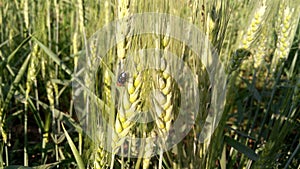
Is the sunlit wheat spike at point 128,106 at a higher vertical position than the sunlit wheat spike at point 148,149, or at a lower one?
higher

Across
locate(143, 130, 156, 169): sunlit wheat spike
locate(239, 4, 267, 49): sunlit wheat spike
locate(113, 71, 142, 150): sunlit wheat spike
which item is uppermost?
locate(239, 4, 267, 49): sunlit wheat spike

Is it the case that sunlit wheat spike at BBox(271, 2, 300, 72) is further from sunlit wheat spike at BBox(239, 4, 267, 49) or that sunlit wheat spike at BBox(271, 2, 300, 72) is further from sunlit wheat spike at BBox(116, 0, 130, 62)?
sunlit wheat spike at BBox(116, 0, 130, 62)

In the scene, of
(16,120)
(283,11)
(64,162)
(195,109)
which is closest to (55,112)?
(64,162)

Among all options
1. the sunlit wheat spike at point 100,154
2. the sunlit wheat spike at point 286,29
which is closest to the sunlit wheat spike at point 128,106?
the sunlit wheat spike at point 100,154

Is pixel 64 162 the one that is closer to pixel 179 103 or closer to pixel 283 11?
pixel 179 103

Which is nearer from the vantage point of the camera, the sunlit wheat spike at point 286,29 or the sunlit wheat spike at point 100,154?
the sunlit wheat spike at point 100,154

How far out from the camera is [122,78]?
0.62 metres

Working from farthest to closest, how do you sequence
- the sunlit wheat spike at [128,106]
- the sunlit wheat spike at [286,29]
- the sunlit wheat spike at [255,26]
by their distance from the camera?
the sunlit wheat spike at [286,29]
the sunlit wheat spike at [255,26]
the sunlit wheat spike at [128,106]

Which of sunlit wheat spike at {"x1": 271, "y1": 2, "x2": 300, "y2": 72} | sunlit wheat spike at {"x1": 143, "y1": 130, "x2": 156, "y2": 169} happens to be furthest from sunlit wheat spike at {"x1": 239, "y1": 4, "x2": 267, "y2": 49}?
sunlit wheat spike at {"x1": 143, "y1": 130, "x2": 156, "y2": 169}

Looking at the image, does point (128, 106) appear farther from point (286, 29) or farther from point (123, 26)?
point (286, 29)

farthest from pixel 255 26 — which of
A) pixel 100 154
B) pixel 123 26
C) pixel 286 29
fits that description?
pixel 100 154

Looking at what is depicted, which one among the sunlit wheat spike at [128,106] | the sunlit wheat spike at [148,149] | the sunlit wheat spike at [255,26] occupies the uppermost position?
the sunlit wheat spike at [255,26]

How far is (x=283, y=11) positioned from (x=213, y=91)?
20.8 inches

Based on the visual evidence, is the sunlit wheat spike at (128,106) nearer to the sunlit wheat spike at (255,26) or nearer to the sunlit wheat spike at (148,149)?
the sunlit wheat spike at (148,149)
